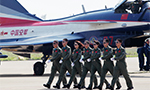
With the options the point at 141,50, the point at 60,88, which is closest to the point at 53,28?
the point at 141,50

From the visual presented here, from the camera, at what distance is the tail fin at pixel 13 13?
2241 cm

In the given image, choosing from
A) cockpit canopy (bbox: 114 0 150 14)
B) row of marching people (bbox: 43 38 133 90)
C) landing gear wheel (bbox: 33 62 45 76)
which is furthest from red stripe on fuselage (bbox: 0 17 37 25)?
row of marching people (bbox: 43 38 133 90)

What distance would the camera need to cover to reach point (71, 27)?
20.1 metres

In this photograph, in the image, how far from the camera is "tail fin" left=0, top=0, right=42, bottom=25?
22.4 metres

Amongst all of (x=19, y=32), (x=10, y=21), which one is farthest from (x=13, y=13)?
(x=19, y=32)

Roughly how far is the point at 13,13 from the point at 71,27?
4589 mm

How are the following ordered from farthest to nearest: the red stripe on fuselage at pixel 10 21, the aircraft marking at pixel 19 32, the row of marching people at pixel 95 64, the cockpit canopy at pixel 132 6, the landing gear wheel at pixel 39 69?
the red stripe on fuselage at pixel 10 21
the aircraft marking at pixel 19 32
the landing gear wheel at pixel 39 69
the cockpit canopy at pixel 132 6
the row of marching people at pixel 95 64

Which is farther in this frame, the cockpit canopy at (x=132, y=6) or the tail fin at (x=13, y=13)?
the tail fin at (x=13, y=13)

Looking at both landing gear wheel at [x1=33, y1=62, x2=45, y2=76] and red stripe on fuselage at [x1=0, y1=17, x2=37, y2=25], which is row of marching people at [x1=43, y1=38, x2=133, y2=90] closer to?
landing gear wheel at [x1=33, y1=62, x2=45, y2=76]

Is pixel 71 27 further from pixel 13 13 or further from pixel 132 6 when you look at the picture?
pixel 13 13

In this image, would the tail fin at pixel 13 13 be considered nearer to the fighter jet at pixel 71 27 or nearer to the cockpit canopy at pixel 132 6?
the fighter jet at pixel 71 27

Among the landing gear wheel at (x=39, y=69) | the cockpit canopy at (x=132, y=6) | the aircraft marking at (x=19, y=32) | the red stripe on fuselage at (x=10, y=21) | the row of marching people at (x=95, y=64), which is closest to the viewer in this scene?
the row of marching people at (x=95, y=64)

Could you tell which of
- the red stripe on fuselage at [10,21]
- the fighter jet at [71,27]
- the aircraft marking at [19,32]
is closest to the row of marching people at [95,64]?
the fighter jet at [71,27]

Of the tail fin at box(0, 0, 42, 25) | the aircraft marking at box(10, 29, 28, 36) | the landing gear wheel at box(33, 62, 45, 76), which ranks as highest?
the tail fin at box(0, 0, 42, 25)
